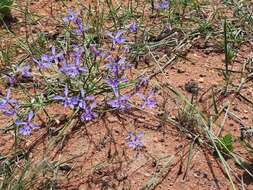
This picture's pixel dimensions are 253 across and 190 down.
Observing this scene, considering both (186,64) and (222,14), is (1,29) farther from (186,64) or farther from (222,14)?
(222,14)

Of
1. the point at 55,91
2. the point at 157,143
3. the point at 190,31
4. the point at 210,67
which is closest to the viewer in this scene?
the point at 157,143

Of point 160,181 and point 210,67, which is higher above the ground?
point 210,67

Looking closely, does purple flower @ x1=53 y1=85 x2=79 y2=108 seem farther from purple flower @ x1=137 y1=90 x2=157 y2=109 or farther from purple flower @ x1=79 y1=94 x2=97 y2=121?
purple flower @ x1=137 y1=90 x2=157 y2=109

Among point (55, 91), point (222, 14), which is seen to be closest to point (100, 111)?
point (55, 91)

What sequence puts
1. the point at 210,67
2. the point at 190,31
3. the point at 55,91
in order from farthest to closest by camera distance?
the point at 190,31 → the point at 210,67 → the point at 55,91

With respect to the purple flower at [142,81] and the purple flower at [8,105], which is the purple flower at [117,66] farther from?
the purple flower at [8,105]

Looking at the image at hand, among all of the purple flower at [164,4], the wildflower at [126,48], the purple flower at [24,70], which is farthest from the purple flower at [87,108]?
the purple flower at [164,4]

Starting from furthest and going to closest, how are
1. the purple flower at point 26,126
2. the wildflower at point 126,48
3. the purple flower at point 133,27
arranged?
1. the purple flower at point 133,27
2. the wildflower at point 126,48
3. the purple flower at point 26,126

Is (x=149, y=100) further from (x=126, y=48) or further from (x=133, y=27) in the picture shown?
(x=133, y=27)

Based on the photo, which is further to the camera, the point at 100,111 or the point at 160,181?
the point at 100,111
